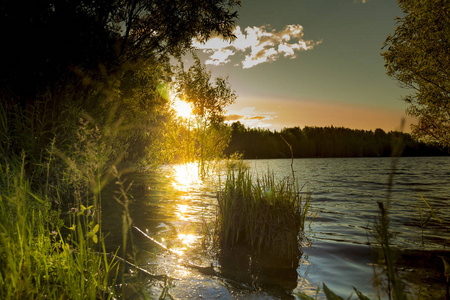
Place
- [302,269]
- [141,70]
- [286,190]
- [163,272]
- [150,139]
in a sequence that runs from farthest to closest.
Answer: [150,139]
[141,70]
[286,190]
[302,269]
[163,272]

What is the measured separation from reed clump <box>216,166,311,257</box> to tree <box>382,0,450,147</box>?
1521cm

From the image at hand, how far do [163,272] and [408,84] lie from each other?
83.3 ft

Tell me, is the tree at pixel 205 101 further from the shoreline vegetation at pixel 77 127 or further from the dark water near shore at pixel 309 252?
the dark water near shore at pixel 309 252

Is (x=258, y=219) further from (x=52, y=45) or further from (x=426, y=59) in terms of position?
(x=426, y=59)

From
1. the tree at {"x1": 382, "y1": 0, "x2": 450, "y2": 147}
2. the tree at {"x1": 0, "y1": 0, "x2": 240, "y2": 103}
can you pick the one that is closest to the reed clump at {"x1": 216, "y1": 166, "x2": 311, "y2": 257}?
the tree at {"x1": 0, "y1": 0, "x2": 240, "y2": 103}

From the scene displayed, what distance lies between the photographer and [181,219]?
30.4ft

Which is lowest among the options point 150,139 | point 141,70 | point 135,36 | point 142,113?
point 150,139

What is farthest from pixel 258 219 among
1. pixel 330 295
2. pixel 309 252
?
pixel 330 295

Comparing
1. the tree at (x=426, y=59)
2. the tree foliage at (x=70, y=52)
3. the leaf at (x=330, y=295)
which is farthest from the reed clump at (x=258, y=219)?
the tree at (x=426, y=59)

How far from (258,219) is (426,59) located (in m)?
17.2

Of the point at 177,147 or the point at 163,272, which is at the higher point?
the point at 177,147

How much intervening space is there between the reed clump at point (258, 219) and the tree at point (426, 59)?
49.9 ft

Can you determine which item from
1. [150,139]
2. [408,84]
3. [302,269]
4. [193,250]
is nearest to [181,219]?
[193,250]

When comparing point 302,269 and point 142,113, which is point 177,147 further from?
point 302,269
